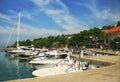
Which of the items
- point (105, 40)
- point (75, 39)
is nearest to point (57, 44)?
point (75, 39)

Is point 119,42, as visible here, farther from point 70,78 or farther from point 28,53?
point 70,78

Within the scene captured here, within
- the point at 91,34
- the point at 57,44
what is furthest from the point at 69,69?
the point at 57,44

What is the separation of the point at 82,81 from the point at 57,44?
90.5 metres

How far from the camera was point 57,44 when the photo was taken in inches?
4016

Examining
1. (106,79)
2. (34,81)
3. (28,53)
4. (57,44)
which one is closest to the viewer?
(34,81)

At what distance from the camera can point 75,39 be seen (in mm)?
86562

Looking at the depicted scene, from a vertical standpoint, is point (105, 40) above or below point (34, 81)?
above

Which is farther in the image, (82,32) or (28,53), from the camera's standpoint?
(82,32)

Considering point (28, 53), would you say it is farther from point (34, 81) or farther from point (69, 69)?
point (34, 81)

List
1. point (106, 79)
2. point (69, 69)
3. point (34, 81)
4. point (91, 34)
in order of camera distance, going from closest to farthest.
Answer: point (34, 81), point (106, 79), point (69, 69), point (91, 34)

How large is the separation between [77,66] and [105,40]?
210ft

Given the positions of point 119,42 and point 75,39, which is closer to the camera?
point 119,42

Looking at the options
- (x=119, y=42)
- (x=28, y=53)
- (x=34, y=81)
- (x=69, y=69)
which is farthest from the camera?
(x=119, y=42)

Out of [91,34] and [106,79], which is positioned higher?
[91,34]
